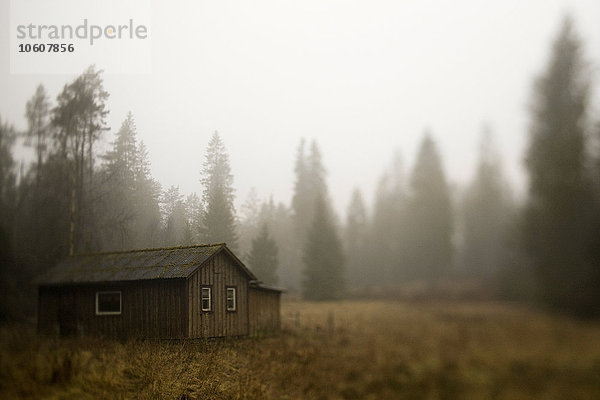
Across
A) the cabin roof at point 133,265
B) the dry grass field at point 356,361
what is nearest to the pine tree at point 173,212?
the cabin roof at point 133,265

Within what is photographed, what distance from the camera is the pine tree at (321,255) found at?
1633 centimetres

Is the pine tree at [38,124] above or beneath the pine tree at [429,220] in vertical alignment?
above

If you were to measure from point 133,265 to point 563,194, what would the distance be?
13.7 metres

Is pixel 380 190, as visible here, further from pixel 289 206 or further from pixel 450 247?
pixel 289 206

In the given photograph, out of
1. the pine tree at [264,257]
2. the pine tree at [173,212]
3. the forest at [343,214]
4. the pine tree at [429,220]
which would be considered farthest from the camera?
the pine tree at [264,257]

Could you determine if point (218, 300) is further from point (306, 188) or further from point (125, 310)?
point (306, 188)

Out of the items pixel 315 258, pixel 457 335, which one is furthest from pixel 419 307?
pixel 315 258

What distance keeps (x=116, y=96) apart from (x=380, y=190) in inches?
321

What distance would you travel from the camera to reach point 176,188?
13.9 meters

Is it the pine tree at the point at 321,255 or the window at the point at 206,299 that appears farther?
the window at the point at 206,299

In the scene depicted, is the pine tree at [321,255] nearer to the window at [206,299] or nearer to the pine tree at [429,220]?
the window at [206,299]

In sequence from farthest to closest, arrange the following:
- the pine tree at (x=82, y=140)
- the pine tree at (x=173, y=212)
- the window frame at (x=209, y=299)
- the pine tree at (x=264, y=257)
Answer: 1. the pine tree at (x=264, y=257)
2. the window frame at (x=209, y=299)
3. the pine tree at (x=82, y=140)
4. the pine tree at (x=173, y=212)

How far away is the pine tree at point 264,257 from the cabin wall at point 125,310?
3.12 meters

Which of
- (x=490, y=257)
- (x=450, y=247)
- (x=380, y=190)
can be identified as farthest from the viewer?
(x=380, y=190)
